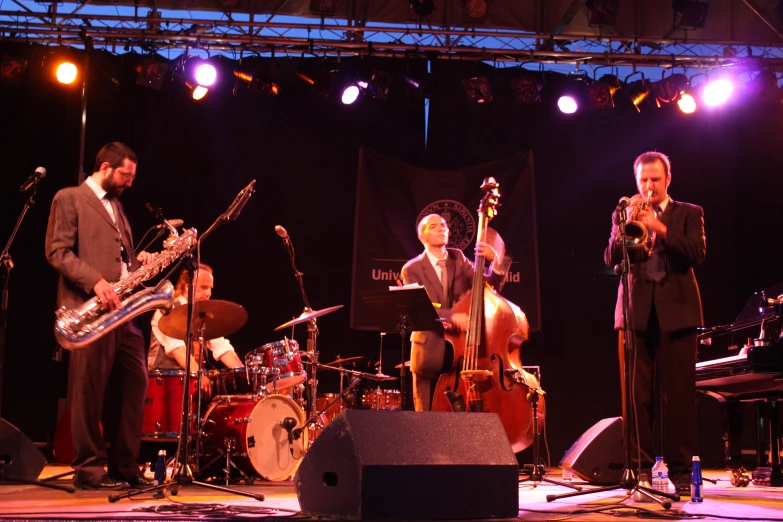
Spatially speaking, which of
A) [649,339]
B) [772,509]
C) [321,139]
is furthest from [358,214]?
[772,509]

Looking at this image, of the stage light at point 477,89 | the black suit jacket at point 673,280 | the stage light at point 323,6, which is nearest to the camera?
the black suit jacket at point 673,280

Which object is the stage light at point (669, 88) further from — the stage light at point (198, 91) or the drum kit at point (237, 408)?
the stage light at point (198, 91)

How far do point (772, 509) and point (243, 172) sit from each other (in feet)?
19.9

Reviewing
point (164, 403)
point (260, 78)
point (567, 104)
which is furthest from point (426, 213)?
point (164, 403)

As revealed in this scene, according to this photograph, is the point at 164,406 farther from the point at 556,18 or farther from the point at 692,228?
the point at 556,18

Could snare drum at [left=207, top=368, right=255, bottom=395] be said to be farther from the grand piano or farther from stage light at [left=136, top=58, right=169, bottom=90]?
the grand piano

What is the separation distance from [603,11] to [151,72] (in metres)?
4.24

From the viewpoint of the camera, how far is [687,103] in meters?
8.66

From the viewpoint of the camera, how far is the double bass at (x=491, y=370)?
5742mm

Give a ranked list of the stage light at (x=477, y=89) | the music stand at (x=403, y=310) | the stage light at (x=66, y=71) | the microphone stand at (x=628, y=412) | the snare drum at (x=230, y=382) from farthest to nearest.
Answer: the stage light at (x=477, y=89)
the stage light at (x=66, y=71)
the snare drum at (x=230, y=382)
the music stand at (x=403, y=310)
the microphone stand at (x=628, y=412)

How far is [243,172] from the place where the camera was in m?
8.76

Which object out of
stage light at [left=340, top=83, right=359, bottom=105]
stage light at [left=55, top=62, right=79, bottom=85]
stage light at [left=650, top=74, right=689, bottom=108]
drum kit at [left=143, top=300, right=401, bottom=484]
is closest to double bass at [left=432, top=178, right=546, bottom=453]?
drum kit at [left=143, top=300, right=401, bottom=484]

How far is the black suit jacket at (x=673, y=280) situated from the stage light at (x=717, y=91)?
3912 mm

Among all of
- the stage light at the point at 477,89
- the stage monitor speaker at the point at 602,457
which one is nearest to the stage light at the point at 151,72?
the stage light at the point at 477,89
